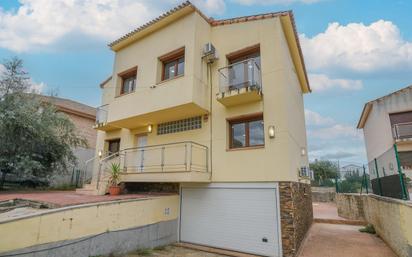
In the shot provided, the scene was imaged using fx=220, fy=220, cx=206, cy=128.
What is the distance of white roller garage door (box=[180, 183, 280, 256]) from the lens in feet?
27.8

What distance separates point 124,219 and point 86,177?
13195mm

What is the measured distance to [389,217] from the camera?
324 inches

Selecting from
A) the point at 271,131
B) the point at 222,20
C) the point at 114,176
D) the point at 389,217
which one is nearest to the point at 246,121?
the point at 271,131

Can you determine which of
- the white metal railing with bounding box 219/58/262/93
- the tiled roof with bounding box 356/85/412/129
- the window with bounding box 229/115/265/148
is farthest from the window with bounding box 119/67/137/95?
the tiled roof with bounding box 356/85/412/129

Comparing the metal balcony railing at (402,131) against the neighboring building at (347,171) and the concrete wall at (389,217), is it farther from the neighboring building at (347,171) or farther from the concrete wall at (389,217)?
the concrete wall at (389,217)

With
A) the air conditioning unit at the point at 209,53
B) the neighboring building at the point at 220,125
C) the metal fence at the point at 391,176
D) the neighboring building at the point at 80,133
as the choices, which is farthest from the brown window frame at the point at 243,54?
the neighboring building at the point at 80,133

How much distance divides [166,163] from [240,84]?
17.5 ft

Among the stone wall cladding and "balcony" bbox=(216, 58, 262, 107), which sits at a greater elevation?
"balcony" bbox=(216, 58, 262, 107)

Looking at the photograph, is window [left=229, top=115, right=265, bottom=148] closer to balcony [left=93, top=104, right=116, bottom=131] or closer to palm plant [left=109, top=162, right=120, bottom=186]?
palm plant [left=109, top=162, right=120, bottom=186]

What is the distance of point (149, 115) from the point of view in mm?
11305

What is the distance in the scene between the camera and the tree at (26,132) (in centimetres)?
1274

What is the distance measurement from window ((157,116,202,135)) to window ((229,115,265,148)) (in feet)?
5.94

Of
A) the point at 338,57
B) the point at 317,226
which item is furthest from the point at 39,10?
the point at 338,57

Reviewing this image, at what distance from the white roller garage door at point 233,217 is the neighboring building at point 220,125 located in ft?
0.13
